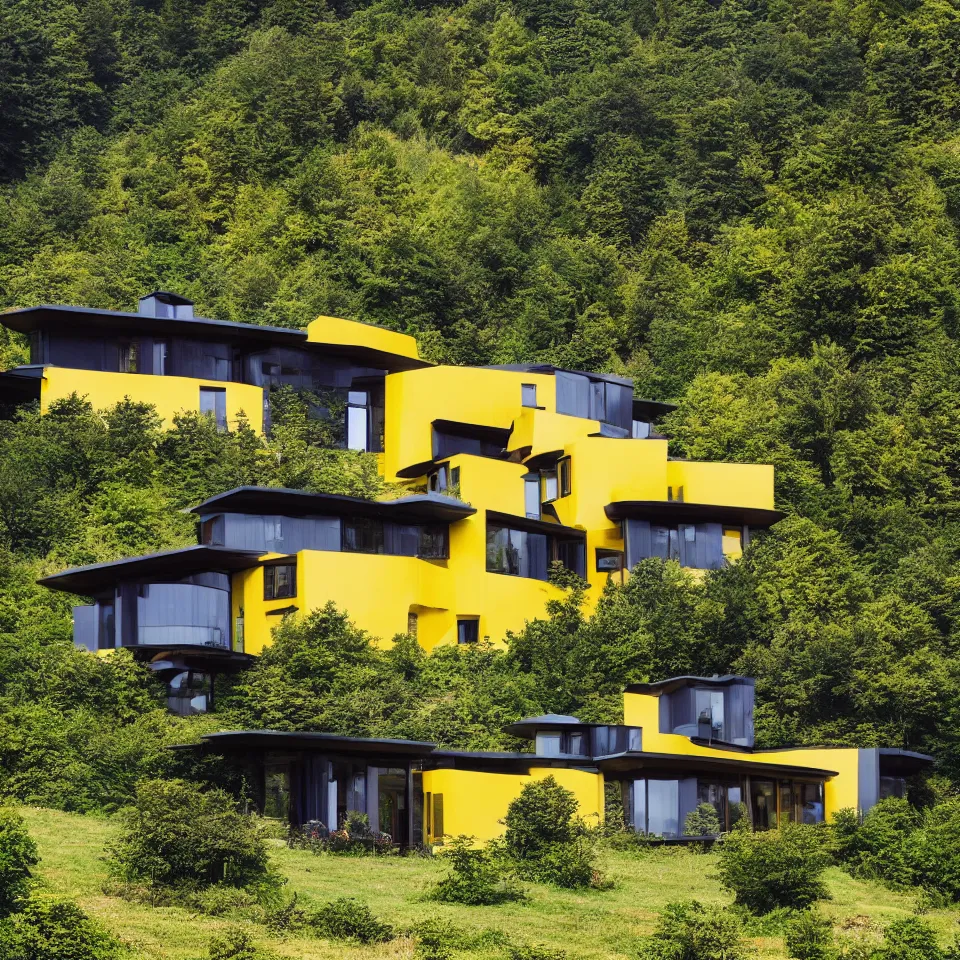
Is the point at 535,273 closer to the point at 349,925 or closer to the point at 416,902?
the point at 416,902

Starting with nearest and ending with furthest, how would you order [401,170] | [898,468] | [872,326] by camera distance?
[898,468], [872,326], [401,170]

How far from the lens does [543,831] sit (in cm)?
4028

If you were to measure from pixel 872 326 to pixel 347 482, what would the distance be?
20494 millimetres

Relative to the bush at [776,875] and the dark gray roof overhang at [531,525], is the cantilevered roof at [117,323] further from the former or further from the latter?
the bush at [776,875]

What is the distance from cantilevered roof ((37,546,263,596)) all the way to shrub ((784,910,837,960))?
19.6 metres

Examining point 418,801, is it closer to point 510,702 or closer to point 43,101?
point 510,702

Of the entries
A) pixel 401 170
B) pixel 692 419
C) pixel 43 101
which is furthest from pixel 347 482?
pixel 43 101

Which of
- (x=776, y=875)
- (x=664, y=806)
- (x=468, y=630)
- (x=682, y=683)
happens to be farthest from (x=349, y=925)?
(x=468, y=630)

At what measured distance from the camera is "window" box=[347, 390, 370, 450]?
61.7 metres

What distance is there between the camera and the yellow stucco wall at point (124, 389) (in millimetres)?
57875

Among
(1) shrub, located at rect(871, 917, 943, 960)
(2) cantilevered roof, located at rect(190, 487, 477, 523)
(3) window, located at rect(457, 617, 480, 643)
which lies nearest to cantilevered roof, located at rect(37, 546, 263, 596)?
(2) cantilevered roof, located at rect(190, 487, 477, 523)

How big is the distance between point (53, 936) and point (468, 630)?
2713cm

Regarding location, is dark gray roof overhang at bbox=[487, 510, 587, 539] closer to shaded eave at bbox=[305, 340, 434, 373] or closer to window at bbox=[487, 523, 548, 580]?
window at bbox=[487, 523, 548, 580]

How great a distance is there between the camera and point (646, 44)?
8819cm
